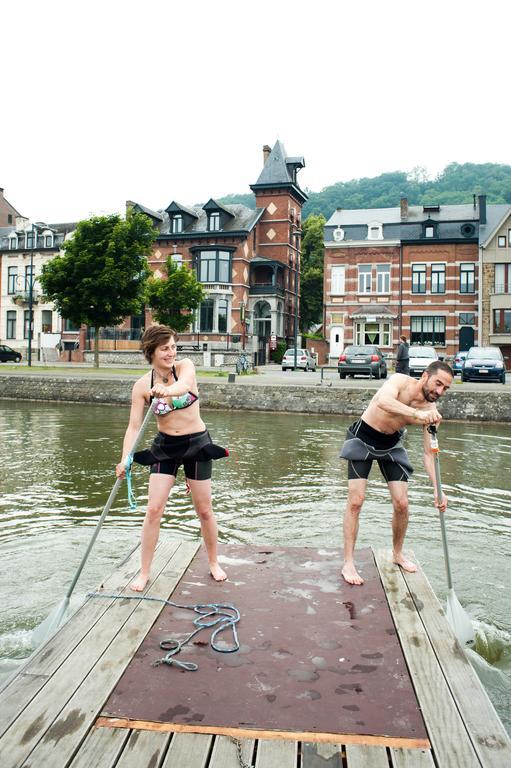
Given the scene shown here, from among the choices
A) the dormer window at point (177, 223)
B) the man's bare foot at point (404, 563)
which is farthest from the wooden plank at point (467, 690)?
the dormer window at point (177, 223)

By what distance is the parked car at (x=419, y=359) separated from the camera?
29.3 m

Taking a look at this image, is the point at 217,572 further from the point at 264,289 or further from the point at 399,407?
the point at 264,289

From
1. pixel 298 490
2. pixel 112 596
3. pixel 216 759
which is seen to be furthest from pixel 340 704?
pixel 298 490

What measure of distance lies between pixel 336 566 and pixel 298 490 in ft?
16.8

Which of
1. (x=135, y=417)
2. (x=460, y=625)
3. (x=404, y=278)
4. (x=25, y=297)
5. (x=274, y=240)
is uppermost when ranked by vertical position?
(x=274, y=240)

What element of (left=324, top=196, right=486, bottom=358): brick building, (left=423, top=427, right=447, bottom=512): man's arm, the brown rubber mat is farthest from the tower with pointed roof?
the brown rubber mat

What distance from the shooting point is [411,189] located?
280 ft

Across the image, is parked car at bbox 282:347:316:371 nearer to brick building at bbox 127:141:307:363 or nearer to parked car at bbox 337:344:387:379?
brick building at bbox 127:141:307:363

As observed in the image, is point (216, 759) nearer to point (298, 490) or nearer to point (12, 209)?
point (298, 490)

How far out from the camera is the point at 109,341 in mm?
50656

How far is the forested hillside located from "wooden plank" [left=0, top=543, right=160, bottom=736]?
2971 inches

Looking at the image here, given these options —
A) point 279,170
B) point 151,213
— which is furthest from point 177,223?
point 279,170

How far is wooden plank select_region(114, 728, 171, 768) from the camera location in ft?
8.50

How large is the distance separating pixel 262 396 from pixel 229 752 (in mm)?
20647
